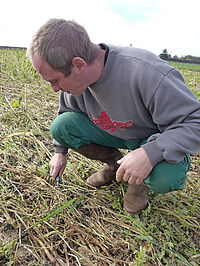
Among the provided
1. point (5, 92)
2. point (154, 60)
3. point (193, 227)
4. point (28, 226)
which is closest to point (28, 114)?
point (5, 92)

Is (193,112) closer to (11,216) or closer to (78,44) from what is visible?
(78,44)

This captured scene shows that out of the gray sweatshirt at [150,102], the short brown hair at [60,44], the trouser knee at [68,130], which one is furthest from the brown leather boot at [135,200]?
the short brown hair at [60,44]

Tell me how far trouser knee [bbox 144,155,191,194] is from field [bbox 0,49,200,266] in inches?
9.8

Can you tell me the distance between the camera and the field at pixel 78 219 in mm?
1124

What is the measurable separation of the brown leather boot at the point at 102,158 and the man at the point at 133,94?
240 mm

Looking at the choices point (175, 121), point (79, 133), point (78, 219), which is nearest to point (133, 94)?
point (175, 121)

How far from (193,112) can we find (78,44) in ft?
1.84

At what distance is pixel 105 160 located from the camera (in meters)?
1.59

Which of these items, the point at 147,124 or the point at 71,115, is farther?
the point at 71,115

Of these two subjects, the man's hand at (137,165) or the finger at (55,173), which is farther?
the finger at (55,173)

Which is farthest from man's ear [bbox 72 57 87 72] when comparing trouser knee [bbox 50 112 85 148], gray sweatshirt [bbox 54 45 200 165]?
trouser knee [bbox 50 112 85 148]

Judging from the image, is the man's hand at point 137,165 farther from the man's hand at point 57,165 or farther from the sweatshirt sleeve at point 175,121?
the man's hand at point 57,165

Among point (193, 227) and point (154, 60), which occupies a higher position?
point (154, 60)

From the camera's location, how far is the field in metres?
1.12
